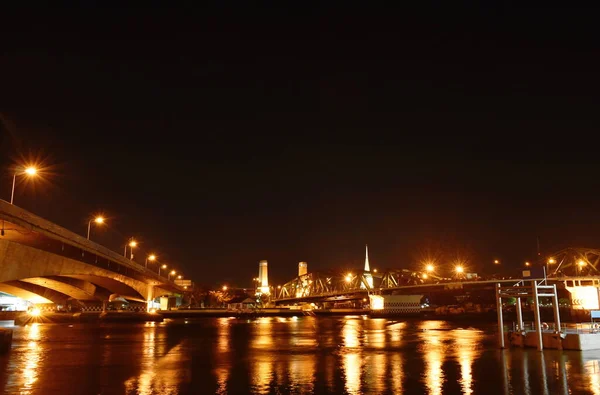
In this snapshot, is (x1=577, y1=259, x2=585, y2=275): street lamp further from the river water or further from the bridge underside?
the river water

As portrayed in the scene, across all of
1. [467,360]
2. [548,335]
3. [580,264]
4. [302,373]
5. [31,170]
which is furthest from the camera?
[580,264]

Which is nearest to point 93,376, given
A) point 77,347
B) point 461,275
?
point 77,347

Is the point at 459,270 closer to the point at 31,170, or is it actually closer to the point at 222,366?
the point at 222,366

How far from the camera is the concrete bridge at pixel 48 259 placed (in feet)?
135

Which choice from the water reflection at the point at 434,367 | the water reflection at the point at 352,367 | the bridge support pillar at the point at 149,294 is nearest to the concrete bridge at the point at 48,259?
the bridge support pillar at the point at 149,294

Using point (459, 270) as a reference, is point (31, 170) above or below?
above

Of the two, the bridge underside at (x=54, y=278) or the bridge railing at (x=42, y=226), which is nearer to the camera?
the bridge railing at (x=42, y=226)

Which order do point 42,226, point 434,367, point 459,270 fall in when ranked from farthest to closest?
point 459,270
point 42,226
point 434,367

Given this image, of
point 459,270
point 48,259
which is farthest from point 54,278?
point 459,270

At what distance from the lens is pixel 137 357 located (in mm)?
35406

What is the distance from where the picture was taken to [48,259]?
2074 inches

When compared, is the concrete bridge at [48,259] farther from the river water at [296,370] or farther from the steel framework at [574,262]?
the steel framework at [574,262]

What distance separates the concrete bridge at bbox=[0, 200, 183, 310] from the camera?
135 ft

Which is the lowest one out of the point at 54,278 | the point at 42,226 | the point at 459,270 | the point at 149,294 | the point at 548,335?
the point at 548,335
